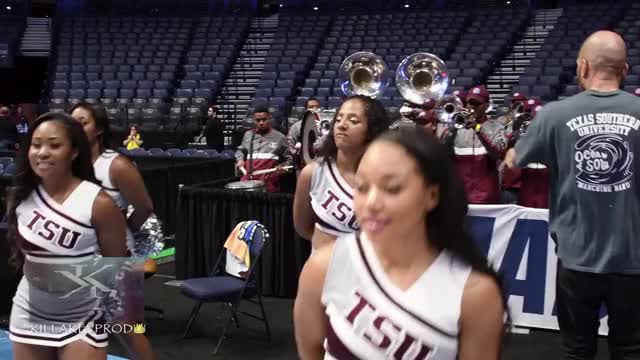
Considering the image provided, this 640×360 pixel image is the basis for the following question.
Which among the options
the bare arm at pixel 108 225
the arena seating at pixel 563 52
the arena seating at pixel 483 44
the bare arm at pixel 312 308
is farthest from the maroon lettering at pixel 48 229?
the arena seating at pixel 483 44

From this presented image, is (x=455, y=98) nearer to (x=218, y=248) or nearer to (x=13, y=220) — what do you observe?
(x=218, y=248)

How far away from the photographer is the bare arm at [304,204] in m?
4.20

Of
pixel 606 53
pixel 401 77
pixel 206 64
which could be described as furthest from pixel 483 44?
pixel 606 53

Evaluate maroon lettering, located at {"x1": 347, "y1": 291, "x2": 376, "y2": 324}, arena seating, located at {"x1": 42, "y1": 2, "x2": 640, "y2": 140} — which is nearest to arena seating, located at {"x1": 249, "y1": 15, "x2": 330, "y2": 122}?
arena seating, located at {"x1": 42, "y1": 2, "x2": 640, "y2": 140}

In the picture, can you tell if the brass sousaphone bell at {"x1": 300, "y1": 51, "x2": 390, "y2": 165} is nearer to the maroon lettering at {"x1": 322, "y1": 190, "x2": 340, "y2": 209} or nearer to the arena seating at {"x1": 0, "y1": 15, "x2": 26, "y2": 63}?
the maroon lettering at {"x1": 322, "y1": 190, "x2": 340, "y2": 209}

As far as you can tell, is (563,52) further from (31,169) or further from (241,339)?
(31,169)

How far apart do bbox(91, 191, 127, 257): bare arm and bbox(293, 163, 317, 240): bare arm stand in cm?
120

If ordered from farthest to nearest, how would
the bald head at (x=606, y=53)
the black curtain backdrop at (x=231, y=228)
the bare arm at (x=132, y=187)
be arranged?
the black curtain backdrop at (x=231, y=228) → the bare arm at (x=132, y=187) → the bald head at (x=606, y=53)

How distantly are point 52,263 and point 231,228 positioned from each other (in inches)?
173

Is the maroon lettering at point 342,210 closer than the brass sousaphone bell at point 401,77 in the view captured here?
Yes

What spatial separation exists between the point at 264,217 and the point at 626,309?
14.0ft

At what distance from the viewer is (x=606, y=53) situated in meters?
3.23

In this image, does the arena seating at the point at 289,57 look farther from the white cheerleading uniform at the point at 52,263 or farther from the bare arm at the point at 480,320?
the bare arm at the point at 480,320

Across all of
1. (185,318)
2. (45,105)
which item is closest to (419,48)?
(45,105)
